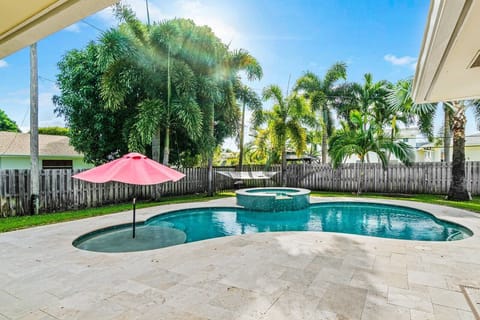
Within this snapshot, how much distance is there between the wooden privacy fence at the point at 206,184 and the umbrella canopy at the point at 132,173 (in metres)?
1.73

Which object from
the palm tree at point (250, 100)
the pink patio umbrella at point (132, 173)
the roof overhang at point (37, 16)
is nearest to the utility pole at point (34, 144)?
the pink patio umbrella at point (132, 173)

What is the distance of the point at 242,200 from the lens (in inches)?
364

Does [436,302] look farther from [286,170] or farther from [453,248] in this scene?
[286,170]

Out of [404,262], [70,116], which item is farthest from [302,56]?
[404,262]

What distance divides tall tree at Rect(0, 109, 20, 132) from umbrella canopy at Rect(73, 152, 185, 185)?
33934 mm

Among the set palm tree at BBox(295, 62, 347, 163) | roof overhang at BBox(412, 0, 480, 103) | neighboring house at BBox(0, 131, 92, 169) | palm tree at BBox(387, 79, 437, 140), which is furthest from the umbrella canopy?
palm tree at BBox(295, 62, 347, 163)

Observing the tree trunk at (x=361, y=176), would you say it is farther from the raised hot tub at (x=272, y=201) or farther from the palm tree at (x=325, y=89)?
the raised hot tub at (x=272, y=201)

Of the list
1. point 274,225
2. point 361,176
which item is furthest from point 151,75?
point 361,176

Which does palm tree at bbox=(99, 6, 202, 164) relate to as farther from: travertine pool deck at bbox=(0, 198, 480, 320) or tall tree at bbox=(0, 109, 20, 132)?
tall tree at bbox=(0, 109, 20, 132)

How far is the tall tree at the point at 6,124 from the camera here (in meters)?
29.5

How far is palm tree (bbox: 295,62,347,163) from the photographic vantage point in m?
16.8

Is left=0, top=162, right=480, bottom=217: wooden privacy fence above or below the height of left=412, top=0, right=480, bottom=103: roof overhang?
below

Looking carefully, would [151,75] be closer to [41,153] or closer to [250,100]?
[250,100]

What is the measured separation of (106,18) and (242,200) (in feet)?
28.2
